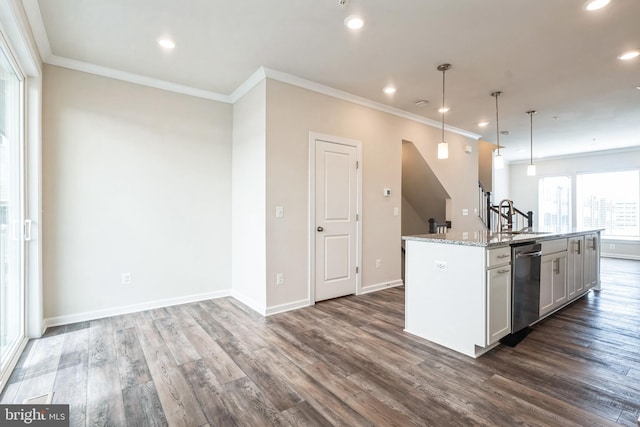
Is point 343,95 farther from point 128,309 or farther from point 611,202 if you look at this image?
point 611,202

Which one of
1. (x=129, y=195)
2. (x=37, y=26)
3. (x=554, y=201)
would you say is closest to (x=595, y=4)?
(x=37, y=26)

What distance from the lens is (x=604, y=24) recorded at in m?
2.61

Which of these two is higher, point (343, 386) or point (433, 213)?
point (433, 213)

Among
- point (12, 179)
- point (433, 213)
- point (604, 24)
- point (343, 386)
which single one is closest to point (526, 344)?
point (343, 386)

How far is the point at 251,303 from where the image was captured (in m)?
3.80

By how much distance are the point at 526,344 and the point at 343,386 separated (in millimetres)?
1827

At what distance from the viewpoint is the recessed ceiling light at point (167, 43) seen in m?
2.91

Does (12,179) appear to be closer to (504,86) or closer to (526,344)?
(526,344)

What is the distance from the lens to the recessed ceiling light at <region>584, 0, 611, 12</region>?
90.9 inches

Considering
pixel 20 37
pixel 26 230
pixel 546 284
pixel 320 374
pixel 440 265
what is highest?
pixel 20 37

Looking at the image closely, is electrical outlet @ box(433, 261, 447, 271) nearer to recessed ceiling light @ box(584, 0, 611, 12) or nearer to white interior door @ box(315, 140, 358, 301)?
white interior door @ box(315, 140, 358, 301)

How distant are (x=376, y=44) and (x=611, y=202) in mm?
8692

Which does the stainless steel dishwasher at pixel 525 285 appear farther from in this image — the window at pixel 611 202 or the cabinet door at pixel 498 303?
the window at pixel 611 202

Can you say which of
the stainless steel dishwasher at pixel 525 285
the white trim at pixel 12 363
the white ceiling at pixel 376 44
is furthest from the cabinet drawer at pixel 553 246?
the white trim at pixel 12 363
